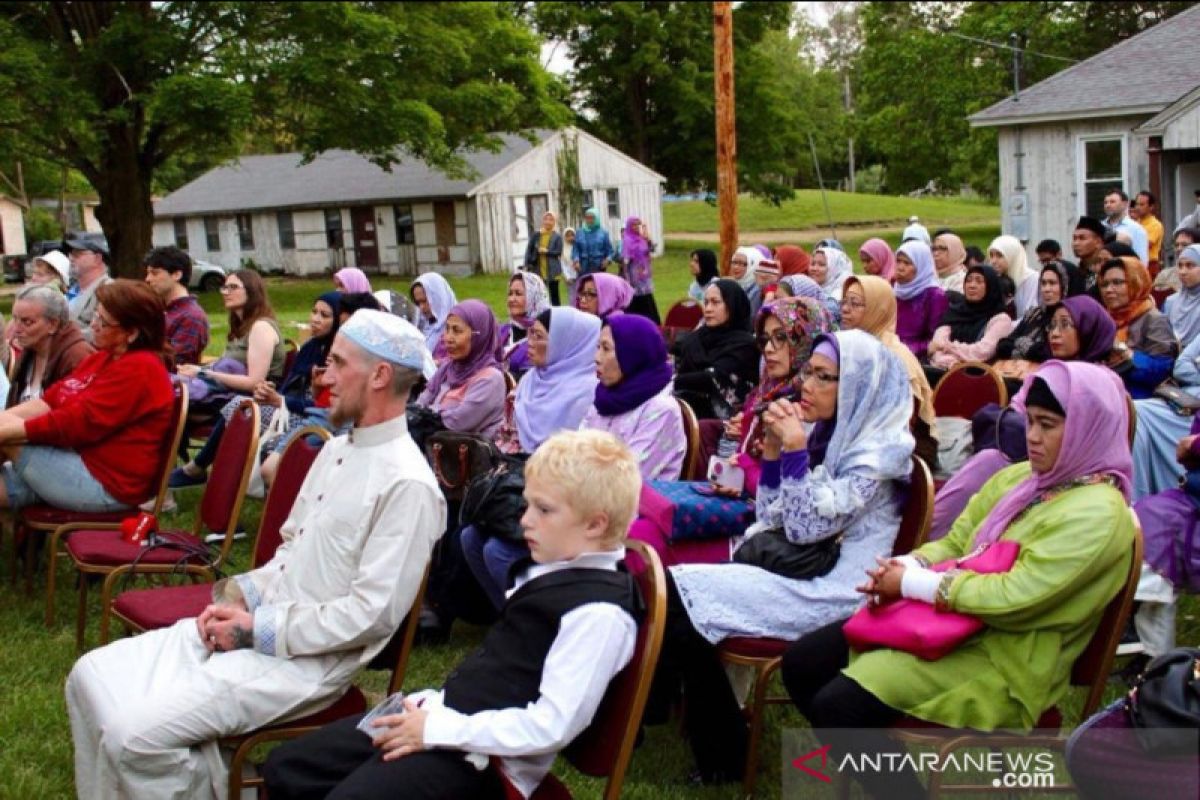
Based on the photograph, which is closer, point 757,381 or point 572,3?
point 757,381

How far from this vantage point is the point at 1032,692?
9.83 ft

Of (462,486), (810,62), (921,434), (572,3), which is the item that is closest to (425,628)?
(462,486)

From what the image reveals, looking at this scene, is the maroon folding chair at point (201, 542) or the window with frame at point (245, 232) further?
the window with frame at point (245, 232)

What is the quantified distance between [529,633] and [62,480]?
10.8 ft

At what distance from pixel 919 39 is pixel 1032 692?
1289 inches

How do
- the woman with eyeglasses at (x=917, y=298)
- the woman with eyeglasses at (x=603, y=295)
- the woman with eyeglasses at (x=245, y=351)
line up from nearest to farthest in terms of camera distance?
the woman with eyeglasses at (x=245, y=351) < the woman with eyeglasses at (x=917, y=298) < the woman with eyeglasses at (x=603, y=295)

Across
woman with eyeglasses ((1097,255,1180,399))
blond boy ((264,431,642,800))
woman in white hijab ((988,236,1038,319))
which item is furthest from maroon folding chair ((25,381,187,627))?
woman in white hijab ((988,236,1038,319))

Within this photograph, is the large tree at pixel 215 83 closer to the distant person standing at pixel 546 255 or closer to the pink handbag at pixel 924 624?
the distant person standing at pixel 546 255

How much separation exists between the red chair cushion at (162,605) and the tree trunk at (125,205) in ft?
70.9

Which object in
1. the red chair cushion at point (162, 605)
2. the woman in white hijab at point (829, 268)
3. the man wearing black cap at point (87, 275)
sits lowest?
the red chair cushion at point (162, 605)

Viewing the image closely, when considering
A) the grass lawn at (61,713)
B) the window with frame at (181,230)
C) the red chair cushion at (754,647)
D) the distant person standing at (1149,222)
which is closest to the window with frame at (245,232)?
the window with frame at (181,230)

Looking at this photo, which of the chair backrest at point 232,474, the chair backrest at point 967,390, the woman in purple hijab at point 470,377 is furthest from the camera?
the woman in purple hijab at point 470,377

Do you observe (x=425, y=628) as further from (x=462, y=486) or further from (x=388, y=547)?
(x=388, y=547)

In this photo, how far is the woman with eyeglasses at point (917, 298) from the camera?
8109mm
